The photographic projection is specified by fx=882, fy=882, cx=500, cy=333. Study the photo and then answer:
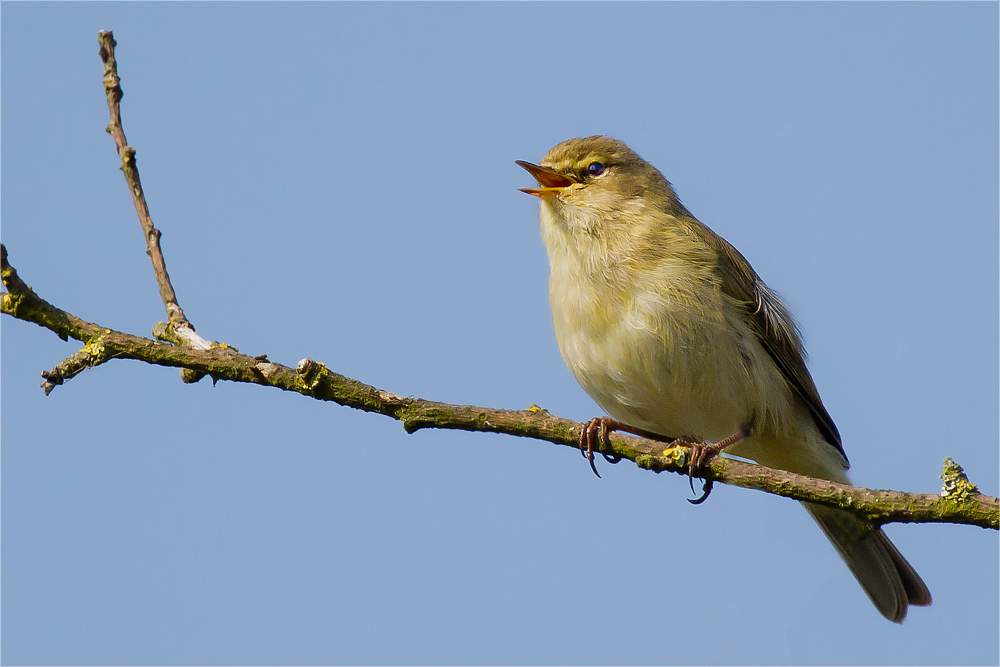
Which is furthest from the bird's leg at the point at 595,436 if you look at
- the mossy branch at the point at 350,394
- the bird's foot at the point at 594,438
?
the mossy branch at the point at 350,394

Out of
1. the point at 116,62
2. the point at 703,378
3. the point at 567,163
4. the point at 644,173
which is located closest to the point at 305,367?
the point at 116,62

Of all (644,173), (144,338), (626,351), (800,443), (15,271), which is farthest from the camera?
(644,173)

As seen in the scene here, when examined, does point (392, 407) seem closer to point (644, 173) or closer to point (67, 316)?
point (67, 316)

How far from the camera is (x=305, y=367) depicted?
3.57 m

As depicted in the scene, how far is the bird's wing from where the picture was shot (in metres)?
5.49

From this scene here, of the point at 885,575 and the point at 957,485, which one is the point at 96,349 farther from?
the point at 885,575

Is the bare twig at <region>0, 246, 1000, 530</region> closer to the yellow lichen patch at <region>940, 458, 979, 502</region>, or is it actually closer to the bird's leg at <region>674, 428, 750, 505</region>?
the yellow lichen patch at <region>940, 458, 979, 502</region>

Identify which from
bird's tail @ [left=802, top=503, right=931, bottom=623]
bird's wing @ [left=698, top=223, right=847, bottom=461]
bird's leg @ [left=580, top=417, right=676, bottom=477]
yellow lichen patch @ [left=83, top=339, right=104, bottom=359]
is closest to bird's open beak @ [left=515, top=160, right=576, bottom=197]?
bird's wing @ [left=698, top=223, right=847, bottom=461]

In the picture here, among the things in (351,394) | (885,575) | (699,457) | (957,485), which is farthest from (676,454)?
(885,575)

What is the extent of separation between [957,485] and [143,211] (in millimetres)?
3540

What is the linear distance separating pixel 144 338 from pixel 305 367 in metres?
0.73

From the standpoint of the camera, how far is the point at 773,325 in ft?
18.4

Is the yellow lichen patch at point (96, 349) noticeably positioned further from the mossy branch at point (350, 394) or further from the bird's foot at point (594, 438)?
the bird's foot at point (594, 438)

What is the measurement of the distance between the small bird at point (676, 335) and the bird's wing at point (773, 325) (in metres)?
0.01
